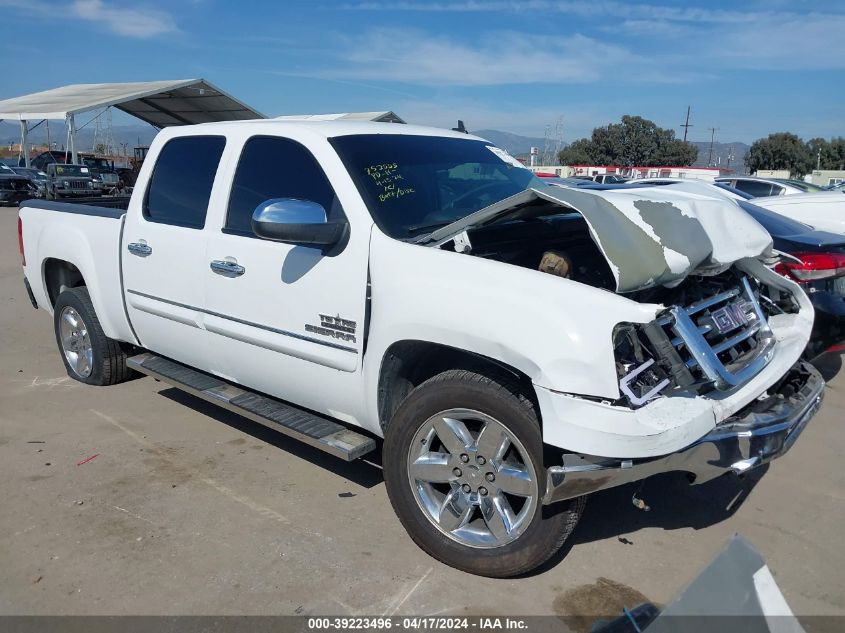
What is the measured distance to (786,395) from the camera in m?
3.37

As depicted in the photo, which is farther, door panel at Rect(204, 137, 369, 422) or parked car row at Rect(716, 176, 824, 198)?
parked car row at Rect(716, 176, 824, 198)

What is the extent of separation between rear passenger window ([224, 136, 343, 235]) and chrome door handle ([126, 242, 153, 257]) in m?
0.78

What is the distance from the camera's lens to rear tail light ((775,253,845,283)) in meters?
4.78

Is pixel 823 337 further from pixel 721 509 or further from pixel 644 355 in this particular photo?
pixel 644 355

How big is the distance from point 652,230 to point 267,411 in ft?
7.29

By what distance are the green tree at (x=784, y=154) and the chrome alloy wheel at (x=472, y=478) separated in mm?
79672

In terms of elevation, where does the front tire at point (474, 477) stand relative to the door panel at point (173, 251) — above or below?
below

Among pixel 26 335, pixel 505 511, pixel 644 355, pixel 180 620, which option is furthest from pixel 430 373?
pixel 26 335

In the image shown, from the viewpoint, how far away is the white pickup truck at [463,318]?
106 inches

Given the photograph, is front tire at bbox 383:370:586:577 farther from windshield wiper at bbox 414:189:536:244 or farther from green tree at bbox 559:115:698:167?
green tree at bbox 559:115:698:167

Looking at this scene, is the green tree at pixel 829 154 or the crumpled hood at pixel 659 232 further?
the green tree at pixel 829 154

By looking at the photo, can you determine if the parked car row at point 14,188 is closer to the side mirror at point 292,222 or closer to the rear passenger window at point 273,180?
the rear passenger window at point 273,180

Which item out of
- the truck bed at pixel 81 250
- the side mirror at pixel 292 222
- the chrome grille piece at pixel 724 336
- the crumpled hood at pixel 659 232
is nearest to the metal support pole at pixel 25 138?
the truck bed at pixel 81 250

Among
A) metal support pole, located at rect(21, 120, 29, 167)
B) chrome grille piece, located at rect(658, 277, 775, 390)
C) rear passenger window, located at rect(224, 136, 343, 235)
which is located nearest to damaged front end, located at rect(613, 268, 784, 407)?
chrome grille piece, located at rect(658, 277, 775, 390)
